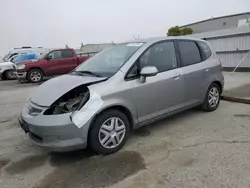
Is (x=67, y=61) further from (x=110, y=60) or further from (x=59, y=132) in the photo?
(x=59, y=132)

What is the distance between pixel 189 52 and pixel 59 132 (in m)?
3.00

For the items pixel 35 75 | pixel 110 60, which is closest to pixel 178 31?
pixel 35 75

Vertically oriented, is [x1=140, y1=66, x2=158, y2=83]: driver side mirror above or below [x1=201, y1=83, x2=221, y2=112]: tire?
above

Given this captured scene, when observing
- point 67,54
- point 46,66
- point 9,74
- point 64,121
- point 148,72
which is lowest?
point 9,74

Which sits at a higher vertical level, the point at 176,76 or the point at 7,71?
the point at 176,76

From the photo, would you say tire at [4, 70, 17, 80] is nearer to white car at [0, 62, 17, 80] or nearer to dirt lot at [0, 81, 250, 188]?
white car at [0, 62, 17, 80]

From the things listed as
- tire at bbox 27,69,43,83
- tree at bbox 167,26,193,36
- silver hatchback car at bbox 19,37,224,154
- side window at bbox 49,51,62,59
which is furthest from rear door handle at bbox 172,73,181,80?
tree at bbox 167,26,193,36

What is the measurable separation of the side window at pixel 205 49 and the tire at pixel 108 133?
249 centimetres

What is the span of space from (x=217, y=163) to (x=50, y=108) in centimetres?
233

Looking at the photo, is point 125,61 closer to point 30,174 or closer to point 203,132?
point 203,132

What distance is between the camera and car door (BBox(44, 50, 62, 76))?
13289mm

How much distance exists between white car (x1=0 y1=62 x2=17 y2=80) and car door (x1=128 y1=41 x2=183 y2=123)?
14.1 meters

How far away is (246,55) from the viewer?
36.9ft

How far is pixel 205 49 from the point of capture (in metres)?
5.33
